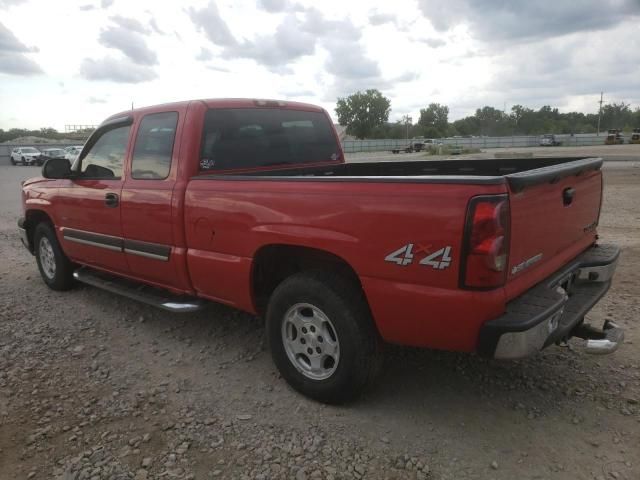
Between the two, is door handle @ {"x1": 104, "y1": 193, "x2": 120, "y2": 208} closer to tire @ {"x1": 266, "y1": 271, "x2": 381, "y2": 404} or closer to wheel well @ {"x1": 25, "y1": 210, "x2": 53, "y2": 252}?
wheel well @ {"x1": 25, "y1": 210, "x2": 53, "y2": 252}

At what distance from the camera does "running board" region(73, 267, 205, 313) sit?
153 inches

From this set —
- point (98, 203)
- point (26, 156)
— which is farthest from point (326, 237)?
point (26, 156)

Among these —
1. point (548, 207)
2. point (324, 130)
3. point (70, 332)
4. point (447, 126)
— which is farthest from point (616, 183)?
point (447, 126)

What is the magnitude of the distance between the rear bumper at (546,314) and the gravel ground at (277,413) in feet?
1.68

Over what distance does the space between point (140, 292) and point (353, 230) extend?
7.87 feet

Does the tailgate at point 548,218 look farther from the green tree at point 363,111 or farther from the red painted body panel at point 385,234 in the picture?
the green tree at point 363,111

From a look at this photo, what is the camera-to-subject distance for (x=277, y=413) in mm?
3158

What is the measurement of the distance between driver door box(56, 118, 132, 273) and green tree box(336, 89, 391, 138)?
102 m

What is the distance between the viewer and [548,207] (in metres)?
2.83

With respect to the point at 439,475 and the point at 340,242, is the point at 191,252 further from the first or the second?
the point at 439,475

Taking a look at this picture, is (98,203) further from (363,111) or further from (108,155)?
(363,111)

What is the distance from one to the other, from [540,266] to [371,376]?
45.1 inches

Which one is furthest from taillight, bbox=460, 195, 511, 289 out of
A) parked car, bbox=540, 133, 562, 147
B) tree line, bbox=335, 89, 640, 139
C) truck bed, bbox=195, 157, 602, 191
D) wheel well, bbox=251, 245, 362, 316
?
tree line, bbox=335, 89, 640, 139

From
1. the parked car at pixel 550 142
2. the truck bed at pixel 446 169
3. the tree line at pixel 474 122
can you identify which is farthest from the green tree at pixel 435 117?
the truck bed at pixel 446 169
